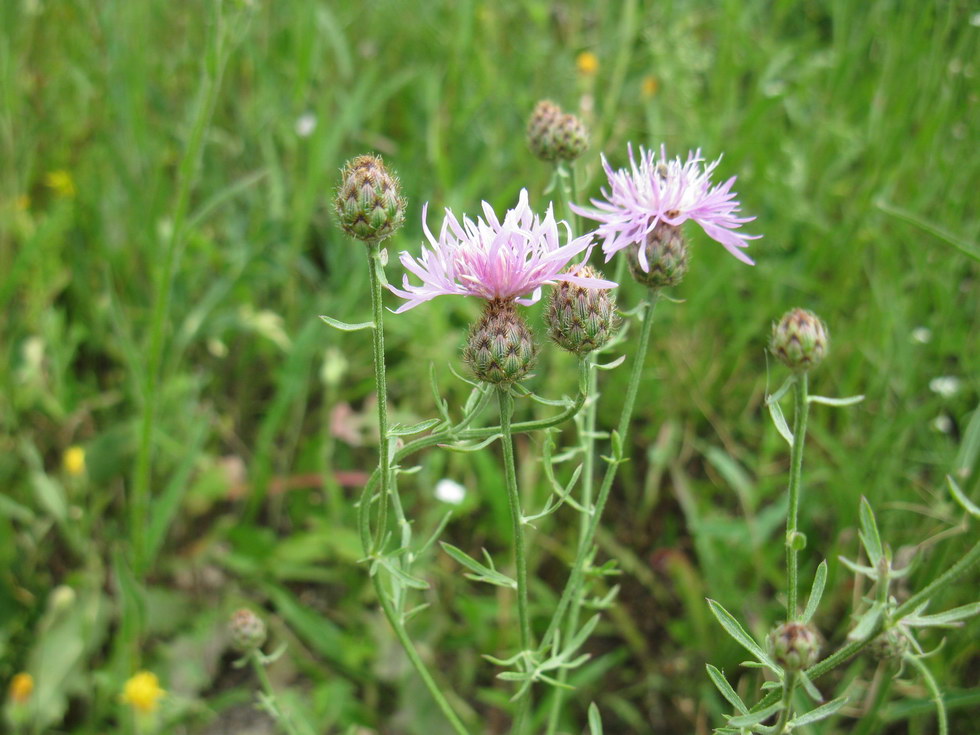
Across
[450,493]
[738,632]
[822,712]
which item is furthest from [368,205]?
[450,493]

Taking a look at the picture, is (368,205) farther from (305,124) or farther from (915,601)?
(305,124)

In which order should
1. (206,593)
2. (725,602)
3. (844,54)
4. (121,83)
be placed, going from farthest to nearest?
(844,54)
(121,83)
(206,593)
(725,602)

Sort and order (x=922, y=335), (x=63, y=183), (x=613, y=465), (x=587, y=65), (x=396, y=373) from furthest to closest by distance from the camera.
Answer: (x=587, y=65)
(x=63, y=183)
(x=396, y=373)
(x=922, y=335)
(x=613, y=465)

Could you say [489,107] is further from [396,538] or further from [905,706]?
[905,706]

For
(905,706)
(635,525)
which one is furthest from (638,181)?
(635,525)

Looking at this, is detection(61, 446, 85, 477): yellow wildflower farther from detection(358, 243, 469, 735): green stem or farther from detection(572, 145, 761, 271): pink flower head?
detection(572, 145, 761, 271): pink flower head

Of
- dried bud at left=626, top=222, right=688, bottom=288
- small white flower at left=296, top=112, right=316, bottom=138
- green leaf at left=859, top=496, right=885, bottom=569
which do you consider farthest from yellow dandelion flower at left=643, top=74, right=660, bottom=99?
green leaf at left=859, top=496, right=885, bottom=569

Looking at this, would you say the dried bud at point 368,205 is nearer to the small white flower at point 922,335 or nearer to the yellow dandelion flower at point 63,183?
the small white flower at point 922,335
